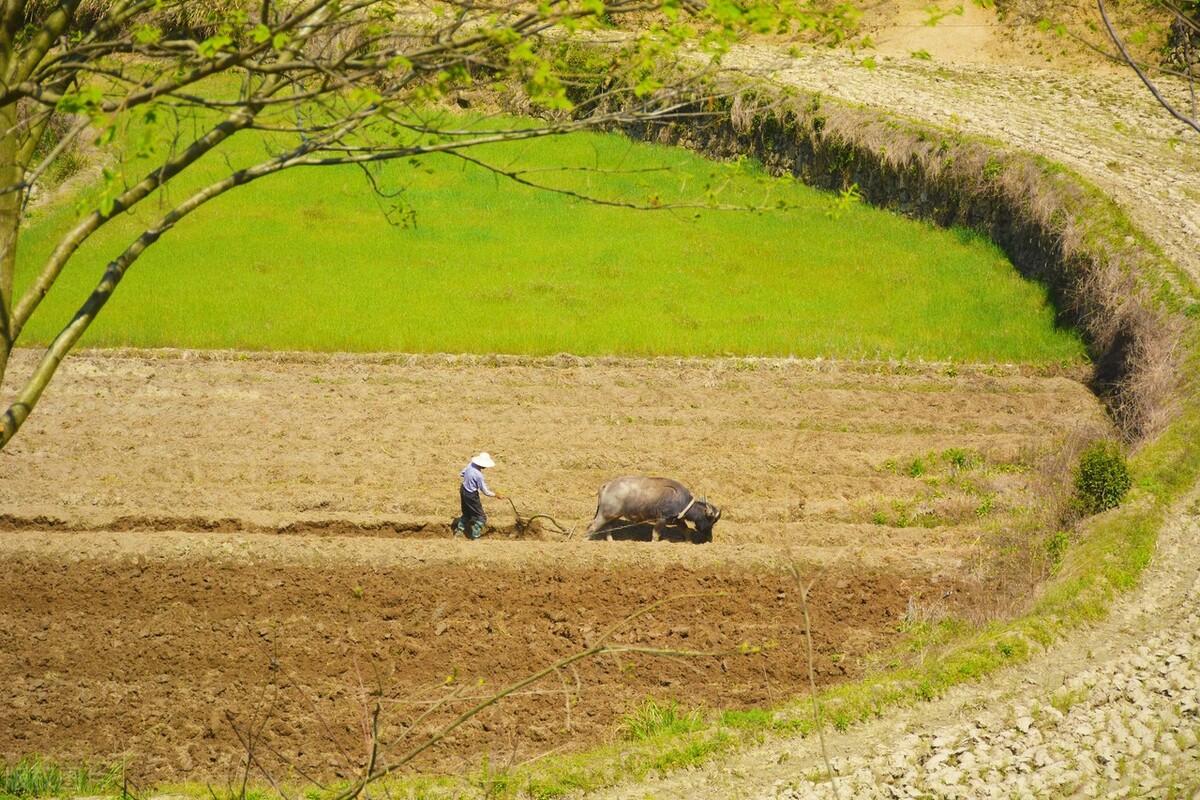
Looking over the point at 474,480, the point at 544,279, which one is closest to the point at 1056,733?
the point at 474,480

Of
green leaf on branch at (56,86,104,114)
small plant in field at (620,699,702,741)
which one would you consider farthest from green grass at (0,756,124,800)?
green leaf on branch at (56,86,104,114)

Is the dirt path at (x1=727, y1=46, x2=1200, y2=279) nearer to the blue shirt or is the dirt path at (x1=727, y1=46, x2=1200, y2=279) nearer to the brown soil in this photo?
the brown soil

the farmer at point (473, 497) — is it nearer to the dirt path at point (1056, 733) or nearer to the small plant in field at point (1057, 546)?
the dirt path at point (1056, 733)

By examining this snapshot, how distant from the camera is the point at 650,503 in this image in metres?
12.4

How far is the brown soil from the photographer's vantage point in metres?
9.81

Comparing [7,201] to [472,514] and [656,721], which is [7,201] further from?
[472,514]

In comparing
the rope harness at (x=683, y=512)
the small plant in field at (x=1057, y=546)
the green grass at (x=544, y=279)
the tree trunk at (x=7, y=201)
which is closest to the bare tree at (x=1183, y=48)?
the small plant in field at (x=1057, y=546)

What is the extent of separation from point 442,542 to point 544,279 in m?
9.83

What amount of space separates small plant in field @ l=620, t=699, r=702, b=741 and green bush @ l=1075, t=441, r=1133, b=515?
5590 millimetres

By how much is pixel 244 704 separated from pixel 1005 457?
9785 millimetres

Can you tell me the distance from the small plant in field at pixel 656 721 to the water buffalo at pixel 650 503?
3.03m

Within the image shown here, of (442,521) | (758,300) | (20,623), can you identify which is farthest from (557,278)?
(20,623)

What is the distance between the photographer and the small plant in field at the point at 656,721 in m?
9.03

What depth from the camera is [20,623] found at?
10844 mm
